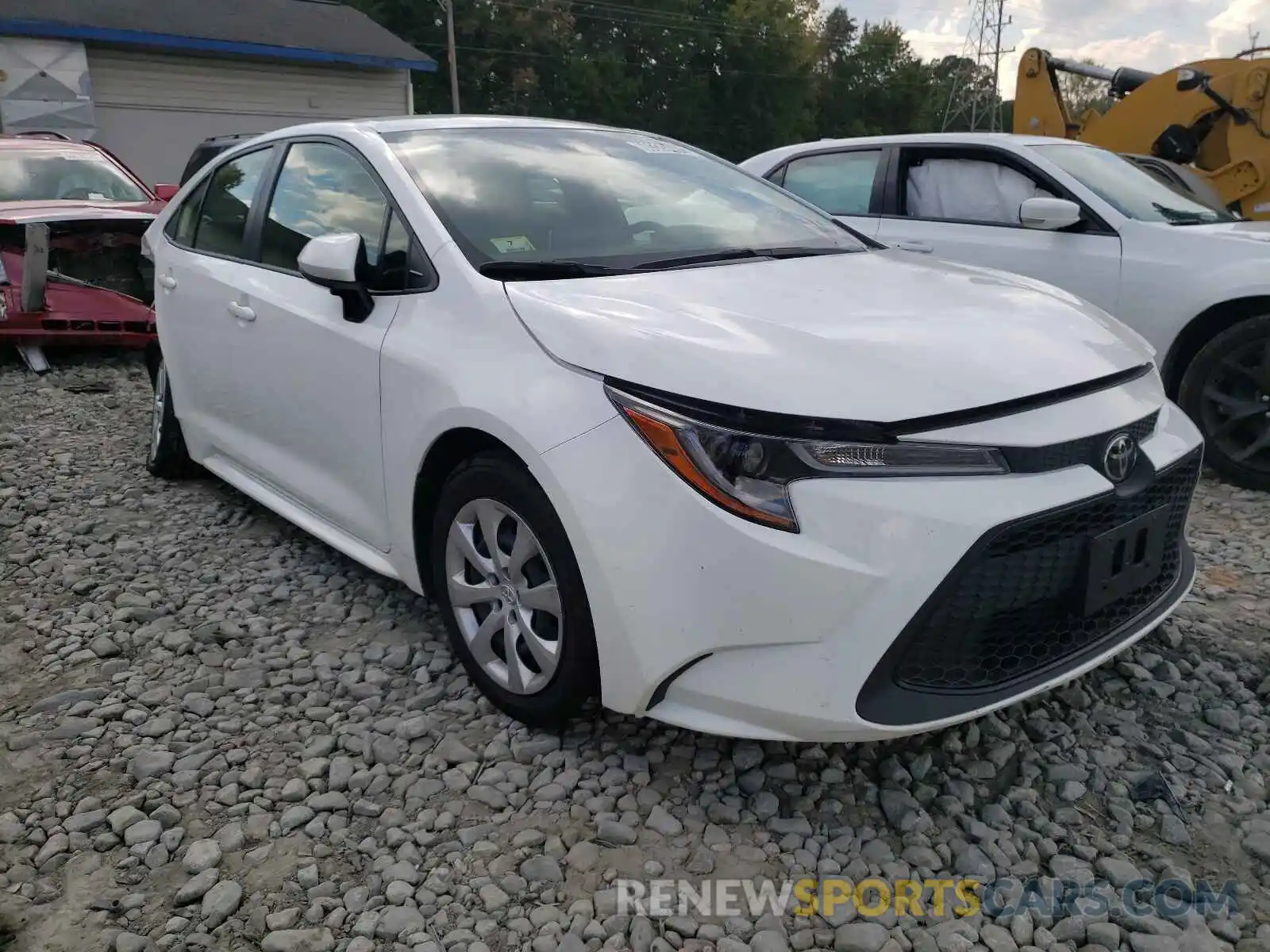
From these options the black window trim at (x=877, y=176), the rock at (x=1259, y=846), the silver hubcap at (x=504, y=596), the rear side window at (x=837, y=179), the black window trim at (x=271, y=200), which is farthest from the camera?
the rear side window at (x=837, y=179)

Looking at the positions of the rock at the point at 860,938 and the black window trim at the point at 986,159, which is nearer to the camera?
the rock at the point at 860,938

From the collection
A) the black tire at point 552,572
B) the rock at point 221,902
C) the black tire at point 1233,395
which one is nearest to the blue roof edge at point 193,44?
the black tire at point 552,572

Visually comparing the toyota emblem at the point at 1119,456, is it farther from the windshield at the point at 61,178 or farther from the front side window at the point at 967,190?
the windshield at the point at 61,178

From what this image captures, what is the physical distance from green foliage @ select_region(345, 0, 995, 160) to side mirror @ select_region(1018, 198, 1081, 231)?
1243 inches

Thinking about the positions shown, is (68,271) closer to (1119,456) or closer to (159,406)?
(159,406)

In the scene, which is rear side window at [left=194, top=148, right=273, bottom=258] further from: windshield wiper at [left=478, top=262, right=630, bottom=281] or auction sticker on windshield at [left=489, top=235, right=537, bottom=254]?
windshield wiper at [left=478, top=262, right=630, bottom=281]

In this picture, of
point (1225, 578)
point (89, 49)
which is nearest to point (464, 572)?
point (1225, 578)

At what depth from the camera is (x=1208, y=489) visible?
4551mm

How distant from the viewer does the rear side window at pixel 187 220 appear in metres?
4.13

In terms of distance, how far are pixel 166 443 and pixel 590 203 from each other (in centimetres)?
261

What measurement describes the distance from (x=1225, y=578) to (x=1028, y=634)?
190 cm

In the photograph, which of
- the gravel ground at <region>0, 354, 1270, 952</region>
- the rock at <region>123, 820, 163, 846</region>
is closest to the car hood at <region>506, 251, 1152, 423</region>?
the gravel ground at <region>0, 354, 1270, 952</region>

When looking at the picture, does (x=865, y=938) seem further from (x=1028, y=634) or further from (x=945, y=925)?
(x=1028, y=634)

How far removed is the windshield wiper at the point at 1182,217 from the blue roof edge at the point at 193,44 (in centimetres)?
1802
